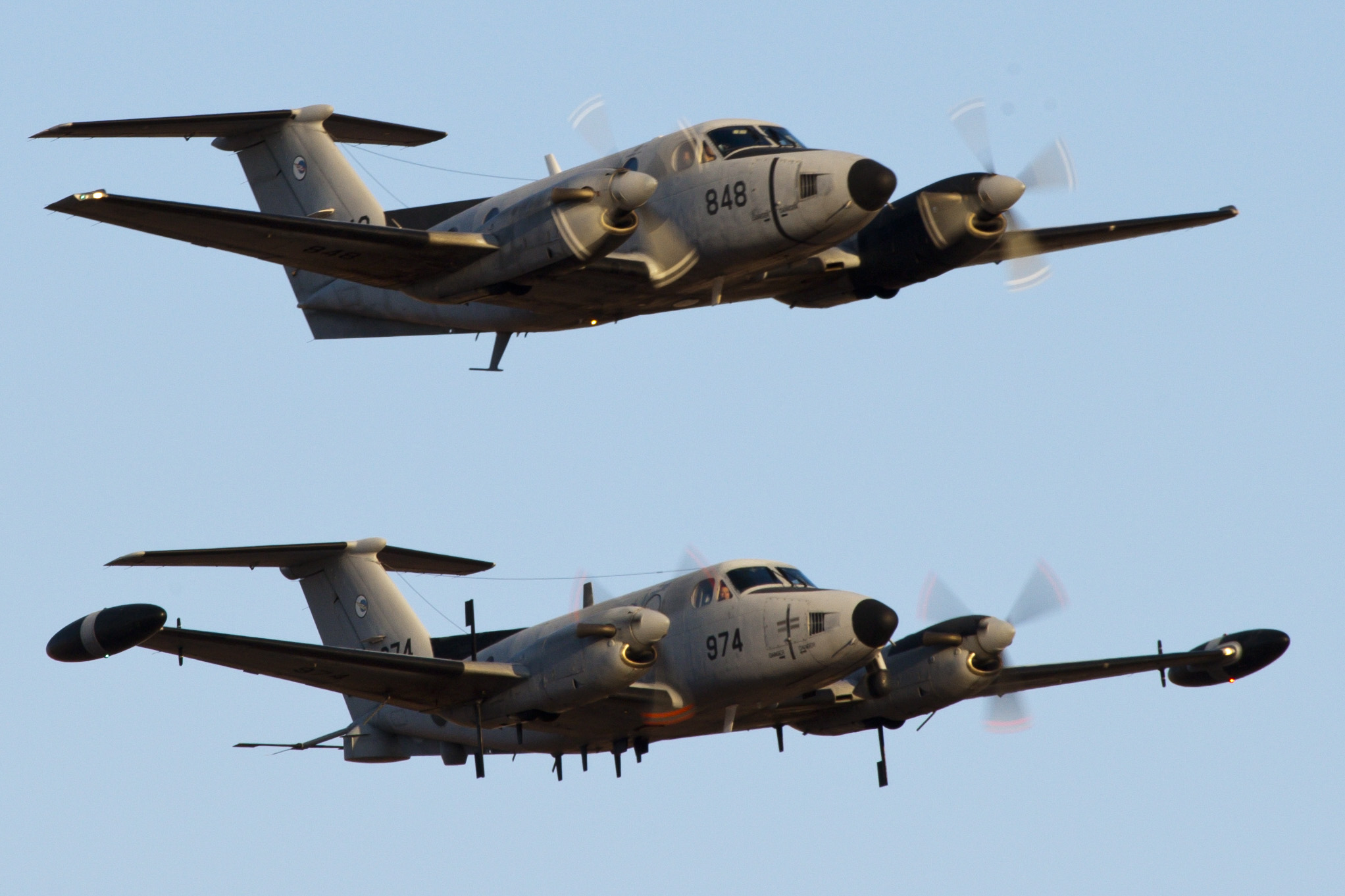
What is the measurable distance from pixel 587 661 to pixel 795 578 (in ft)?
11.3

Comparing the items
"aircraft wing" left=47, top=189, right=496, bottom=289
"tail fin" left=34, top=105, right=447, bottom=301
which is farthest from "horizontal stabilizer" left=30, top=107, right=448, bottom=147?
"aircraft wing" left=47, top=189, right=496, bottom=289

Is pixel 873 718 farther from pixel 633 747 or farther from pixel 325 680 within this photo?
pixel 325 680

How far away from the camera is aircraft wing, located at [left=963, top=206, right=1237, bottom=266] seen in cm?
2752

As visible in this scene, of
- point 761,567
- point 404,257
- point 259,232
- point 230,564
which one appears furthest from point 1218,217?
→ point 230,564

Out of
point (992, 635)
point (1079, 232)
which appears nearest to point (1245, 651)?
point (992, 635)

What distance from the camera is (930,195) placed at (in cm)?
2600

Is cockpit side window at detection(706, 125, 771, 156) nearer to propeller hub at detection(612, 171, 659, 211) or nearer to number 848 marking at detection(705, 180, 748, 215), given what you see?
number 848 marking at detection(705, 180, 748, 215)

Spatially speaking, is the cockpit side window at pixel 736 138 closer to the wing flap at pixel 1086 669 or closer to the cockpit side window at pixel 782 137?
the cockpit side window at pixel 782 137

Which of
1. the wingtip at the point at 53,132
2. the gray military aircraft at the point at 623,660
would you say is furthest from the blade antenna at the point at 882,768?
the wingtip at the point at 53,132

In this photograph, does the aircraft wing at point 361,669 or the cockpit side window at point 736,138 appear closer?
the aircraft wing at point 361,669

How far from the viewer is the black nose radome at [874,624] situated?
24589 millimetres

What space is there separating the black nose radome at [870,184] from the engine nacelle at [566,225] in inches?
96.7

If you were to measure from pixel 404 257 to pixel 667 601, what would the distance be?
21.1ft

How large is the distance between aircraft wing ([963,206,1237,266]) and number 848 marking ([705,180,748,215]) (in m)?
4.99
